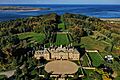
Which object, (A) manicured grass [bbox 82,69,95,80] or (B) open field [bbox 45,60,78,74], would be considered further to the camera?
(B) open field [bbox 45,60,78,74]

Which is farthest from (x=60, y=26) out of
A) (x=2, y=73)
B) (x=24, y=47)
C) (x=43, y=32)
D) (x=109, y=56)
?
(x=2, y=73)

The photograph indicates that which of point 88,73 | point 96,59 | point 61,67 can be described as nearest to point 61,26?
point 96,59

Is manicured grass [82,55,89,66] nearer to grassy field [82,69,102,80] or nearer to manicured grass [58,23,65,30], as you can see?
grassy field [82,69,102,80]

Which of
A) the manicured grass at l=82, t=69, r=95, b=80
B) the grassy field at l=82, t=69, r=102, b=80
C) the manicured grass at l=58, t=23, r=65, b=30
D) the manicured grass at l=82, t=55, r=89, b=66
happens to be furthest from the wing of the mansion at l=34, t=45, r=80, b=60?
the manicured grass at l=58, t=23, r=65, b=30

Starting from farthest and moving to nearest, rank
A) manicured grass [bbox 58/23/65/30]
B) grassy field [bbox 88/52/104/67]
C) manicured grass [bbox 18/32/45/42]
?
manicured grass [bbox 58/23/65/30], manicured grass [bbox 18/32/45/42], grassy field [bbox 88/52/104/67]

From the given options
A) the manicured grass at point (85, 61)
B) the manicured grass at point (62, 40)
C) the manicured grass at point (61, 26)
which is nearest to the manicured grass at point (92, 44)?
the manicured grass at point (62, 40)

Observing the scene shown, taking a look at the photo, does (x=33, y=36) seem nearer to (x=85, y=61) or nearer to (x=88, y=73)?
(x=85, y=61)
